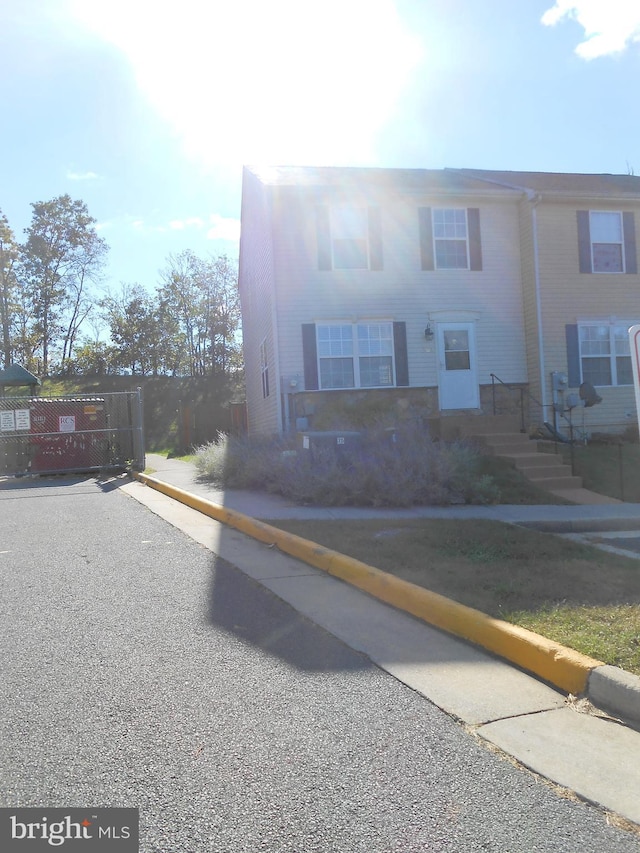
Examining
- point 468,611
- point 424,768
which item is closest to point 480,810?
point 424,768

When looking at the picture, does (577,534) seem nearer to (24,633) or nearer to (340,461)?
(340,461)

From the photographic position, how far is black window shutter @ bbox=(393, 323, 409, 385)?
16.6 meters

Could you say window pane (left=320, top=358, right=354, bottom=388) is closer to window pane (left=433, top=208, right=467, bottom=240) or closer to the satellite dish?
window pane (left=433, top=208, right=467, bottom=240)

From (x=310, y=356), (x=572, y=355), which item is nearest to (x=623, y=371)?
(x=572, y=355)

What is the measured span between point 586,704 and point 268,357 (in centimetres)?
1504

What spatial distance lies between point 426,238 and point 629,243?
5.12 metres

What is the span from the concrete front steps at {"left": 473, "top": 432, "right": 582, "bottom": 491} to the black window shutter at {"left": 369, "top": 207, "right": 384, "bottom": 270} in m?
4.85

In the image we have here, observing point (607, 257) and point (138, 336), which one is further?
point (138, 336)

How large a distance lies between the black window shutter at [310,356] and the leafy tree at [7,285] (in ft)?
92.4

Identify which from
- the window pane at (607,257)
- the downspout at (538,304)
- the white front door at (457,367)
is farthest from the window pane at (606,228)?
the white front door at (457,367)

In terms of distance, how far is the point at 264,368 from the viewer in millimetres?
19391

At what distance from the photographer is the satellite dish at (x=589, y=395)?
53.6 ft

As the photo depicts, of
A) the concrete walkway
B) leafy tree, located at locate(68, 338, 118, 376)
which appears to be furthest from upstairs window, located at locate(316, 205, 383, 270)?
leafy tree, located at locate(68, 338, 118, 376)

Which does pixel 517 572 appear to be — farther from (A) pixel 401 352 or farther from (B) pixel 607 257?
(B) pixel 607 257
